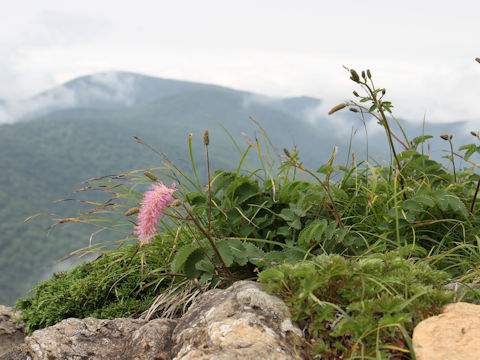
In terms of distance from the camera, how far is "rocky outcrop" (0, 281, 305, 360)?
68.7 inches

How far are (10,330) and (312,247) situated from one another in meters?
2.81

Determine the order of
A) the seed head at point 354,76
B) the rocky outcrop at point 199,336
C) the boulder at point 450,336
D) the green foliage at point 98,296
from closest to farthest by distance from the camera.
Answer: the boulder at point 450,336
the rocky outcrop at point 199,336
the seed head at point 354,76
the green foliage at point 98,296

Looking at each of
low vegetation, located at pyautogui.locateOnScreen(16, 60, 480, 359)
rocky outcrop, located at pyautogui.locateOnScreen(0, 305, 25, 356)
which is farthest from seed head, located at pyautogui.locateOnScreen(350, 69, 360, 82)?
rocky outcrop, located at pyautogui.locateOnScreen(0, 305, 25, 356)

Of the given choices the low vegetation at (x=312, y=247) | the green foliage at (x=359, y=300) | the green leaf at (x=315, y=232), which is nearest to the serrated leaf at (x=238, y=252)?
the low vegetation at (x=312, y=247)

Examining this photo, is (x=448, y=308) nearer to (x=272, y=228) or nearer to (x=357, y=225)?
(x=357, y=225)

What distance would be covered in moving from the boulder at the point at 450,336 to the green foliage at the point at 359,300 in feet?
0.21

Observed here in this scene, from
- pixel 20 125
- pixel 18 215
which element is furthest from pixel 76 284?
pixel 20 125

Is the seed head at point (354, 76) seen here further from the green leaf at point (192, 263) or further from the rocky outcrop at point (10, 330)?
the rocky outcrop at point (10, 330)

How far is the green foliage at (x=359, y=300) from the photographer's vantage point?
5.31 ft

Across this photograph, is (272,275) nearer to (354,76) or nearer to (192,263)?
(192,263)

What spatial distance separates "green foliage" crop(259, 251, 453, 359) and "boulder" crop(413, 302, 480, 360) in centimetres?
6

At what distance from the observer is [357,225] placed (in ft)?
10.2

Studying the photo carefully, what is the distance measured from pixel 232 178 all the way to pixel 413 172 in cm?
160

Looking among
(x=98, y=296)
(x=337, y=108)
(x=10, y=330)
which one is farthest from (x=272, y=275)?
(x=10, y=330)
